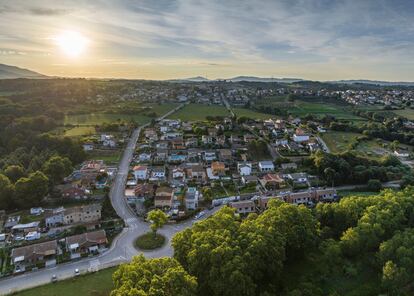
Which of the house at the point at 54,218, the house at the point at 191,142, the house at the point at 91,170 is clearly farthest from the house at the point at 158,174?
the house at the point at 54,218

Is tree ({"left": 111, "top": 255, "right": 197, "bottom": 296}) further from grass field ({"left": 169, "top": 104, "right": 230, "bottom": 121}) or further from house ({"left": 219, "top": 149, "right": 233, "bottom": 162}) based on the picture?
grass field ({"left": 169, "top": 104, "right": 230, "bottom": 121})

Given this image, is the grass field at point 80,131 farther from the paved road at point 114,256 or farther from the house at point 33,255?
the house at point 33,255

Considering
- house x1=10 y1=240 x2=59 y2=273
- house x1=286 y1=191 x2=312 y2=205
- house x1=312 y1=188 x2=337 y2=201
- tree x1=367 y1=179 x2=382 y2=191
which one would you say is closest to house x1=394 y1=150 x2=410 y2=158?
tree x1=367 y1=179 x2=382 y2=191

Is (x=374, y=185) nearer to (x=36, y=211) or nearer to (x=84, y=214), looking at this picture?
(x=84, y=214)

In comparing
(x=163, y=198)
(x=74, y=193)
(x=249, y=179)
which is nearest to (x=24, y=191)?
(x=74, y=193)

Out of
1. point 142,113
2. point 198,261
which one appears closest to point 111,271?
point 198,261

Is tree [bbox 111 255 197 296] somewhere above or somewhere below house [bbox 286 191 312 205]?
above
